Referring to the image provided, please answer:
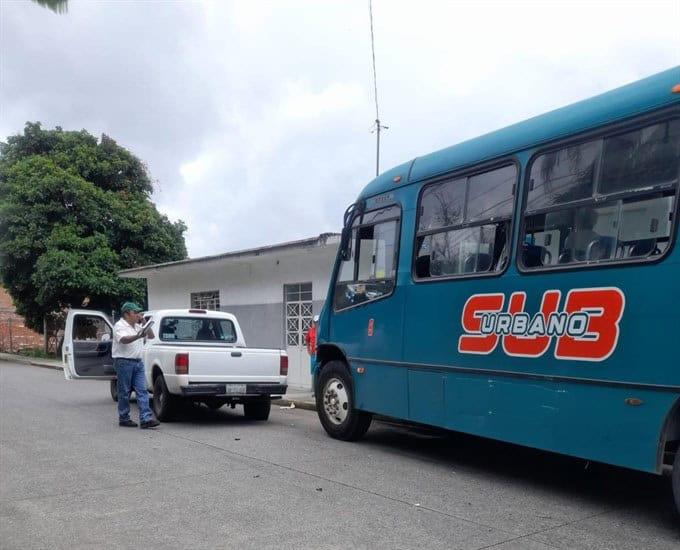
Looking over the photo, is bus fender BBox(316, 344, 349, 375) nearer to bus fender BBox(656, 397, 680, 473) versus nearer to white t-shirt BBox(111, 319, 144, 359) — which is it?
white t-shirt BBox(111, 319, 144, 359)

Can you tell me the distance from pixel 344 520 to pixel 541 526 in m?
1.50

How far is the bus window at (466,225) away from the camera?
623 cm

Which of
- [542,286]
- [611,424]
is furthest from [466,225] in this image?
[611,424]

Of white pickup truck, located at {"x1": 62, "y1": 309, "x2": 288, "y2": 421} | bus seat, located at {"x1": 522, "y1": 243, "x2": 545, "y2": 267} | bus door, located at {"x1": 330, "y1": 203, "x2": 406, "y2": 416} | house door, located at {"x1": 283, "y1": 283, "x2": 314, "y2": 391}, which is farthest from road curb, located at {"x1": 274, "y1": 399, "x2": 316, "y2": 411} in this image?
bus seat, located at {"x1": 522, "y1": 243, "x2": 545, "y2": 267}

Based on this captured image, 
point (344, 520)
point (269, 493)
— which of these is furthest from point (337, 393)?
point (344, 520)

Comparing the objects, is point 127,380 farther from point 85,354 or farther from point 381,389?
point 381,389

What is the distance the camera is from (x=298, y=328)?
51.8 ft

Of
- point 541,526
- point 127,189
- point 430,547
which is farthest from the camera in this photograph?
point 127,189

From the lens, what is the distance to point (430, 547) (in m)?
4.49

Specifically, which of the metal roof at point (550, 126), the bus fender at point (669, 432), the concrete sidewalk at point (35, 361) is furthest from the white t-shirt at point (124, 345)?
the concrete sidewalk at point (35, 361)

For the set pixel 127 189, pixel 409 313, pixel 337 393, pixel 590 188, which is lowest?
pixel 337 393

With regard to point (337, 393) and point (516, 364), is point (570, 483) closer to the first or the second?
point (516, 364)

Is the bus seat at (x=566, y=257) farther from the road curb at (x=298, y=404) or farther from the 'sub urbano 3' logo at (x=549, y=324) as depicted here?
the road curb at (x=298, y=404)

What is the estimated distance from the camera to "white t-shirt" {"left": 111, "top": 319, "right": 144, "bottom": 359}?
9633 millimetres
